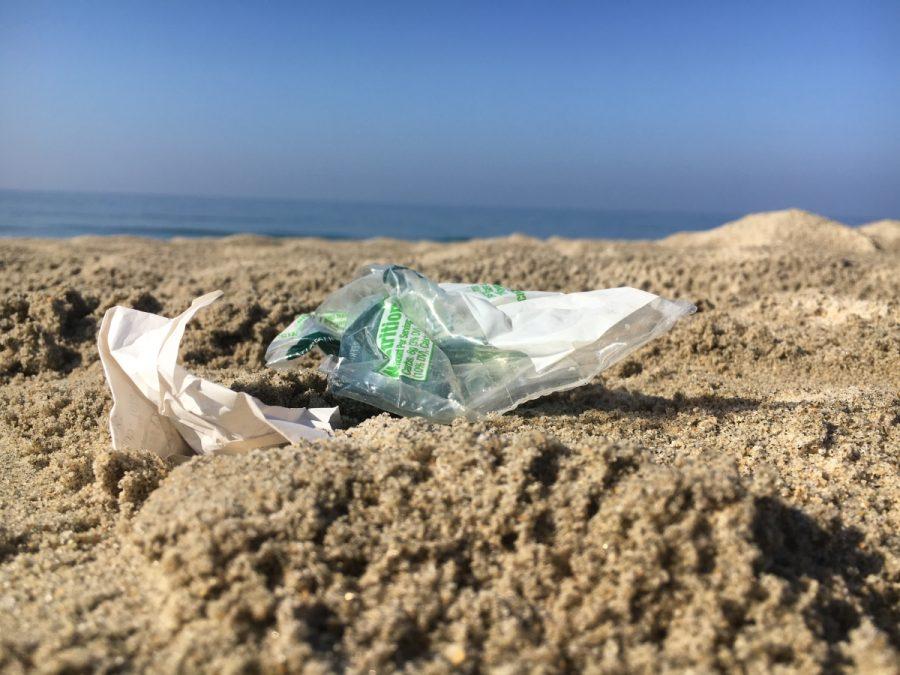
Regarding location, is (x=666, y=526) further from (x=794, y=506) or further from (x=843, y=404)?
(x=843, y=404)

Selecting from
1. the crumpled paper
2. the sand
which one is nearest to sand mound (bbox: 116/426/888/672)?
the sand

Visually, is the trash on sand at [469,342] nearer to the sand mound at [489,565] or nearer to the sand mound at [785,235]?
the sand mound at [489,565]

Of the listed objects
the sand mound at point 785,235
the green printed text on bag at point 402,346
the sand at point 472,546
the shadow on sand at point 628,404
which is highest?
the sand mound at point 785,235

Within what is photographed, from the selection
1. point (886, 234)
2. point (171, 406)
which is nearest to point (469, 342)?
point (171, 406)

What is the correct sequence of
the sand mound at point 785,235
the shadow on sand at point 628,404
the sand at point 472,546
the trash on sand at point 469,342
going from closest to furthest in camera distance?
1. the sand at point 472,546
2. the trash on sand at point 469,342
3. the shadow on sand at point 628,404
4. the sand mound at point 785,235

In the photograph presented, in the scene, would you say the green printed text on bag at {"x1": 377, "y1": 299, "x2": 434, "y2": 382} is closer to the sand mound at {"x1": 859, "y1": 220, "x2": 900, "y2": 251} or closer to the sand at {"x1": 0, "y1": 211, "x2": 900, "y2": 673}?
the sand at {"x1": 0, "y1": 211, "x2": 900, "y2": 673}

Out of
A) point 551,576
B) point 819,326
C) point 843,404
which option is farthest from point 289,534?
point 819,326

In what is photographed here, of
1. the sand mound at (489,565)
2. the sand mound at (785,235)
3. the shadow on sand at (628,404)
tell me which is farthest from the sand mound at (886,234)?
the sand mound at (489,565)

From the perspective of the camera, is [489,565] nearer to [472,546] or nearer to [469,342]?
[472,546]
